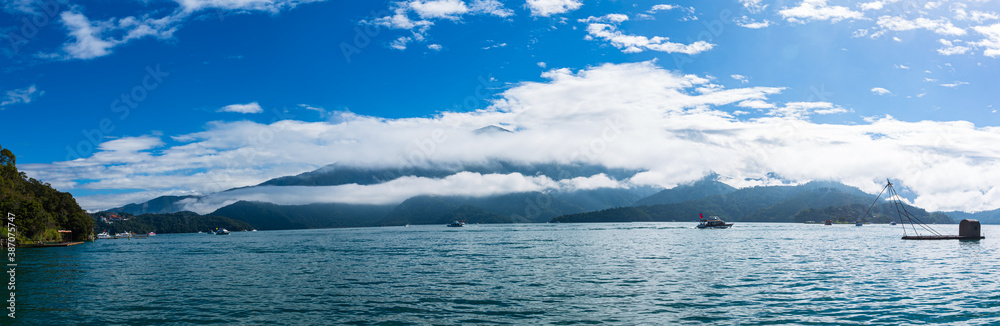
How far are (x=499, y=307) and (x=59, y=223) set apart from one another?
158 m

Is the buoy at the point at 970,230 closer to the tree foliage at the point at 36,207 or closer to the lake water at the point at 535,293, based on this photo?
the lake water at the point at 535,293

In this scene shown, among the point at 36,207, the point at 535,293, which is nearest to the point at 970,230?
the point at 535,293

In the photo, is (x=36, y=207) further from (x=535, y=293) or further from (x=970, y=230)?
(x=970, y=230)

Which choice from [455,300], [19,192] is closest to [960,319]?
[455,300]

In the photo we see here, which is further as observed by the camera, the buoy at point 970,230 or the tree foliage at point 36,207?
the tree foliage at point 36,207

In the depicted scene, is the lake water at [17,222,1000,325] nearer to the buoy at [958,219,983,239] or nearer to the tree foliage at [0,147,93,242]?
the buoy at [958,219,983,239]

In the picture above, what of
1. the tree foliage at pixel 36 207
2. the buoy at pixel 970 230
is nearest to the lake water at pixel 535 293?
the buoy at pixel 970 230

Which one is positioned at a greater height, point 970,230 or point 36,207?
point 36,207

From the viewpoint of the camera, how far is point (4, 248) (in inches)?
3957

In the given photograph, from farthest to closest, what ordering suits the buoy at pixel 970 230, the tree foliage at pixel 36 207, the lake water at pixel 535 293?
1. the tree foliage at pixel 36 207
2. the buoy at pixel 970 230
3. the lake water at pixel 535 293

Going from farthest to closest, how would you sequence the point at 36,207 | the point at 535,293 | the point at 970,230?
the point at 36,207 < the point at 970,230 < the point at 535,293

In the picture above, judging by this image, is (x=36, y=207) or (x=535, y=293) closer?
(x=535, y=293)

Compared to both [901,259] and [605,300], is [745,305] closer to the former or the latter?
[605,300]

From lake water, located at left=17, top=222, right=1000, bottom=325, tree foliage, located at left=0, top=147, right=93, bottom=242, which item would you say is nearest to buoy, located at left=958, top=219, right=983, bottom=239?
lake water, located at left=17, top=222, right=1000, bottom=325
